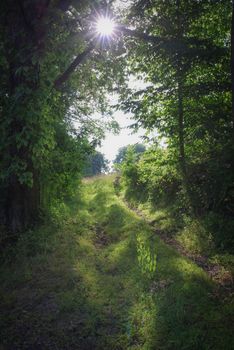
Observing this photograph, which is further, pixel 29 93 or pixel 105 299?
pixel 29 93

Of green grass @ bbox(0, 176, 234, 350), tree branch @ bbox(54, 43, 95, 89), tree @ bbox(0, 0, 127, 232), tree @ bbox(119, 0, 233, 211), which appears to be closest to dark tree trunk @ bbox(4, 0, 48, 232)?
tree @ bbox(0, 0, 127, 232)

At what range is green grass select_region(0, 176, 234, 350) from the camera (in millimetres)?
5000

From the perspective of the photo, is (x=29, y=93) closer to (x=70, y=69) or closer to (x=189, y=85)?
(x=70, y=69)

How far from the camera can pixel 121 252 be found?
8562 mm

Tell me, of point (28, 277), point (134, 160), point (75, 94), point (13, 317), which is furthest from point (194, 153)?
point (134, 160)

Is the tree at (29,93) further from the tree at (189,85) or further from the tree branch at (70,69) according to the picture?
the tree at (189,85)

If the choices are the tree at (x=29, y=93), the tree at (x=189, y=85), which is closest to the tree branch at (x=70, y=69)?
the tree at (x=29, y=93)

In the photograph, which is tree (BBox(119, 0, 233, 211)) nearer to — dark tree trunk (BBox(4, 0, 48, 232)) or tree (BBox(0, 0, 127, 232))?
tree (BBox(0, 0, 127, 232))

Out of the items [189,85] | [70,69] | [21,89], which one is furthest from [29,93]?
[189,85]

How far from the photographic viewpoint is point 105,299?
20.5 ft

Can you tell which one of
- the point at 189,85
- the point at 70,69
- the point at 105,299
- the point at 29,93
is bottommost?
the point at 105,299

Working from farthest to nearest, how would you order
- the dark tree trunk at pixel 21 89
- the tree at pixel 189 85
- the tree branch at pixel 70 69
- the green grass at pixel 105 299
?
the tree branch at pixel 70 69
the tree at pixel 189 85
the dark tree trunk at pixel 21 89
the green grass at pixel 105 299

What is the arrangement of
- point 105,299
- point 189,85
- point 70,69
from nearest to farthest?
point 105,299
point 189,85
point 70,69

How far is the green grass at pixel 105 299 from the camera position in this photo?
500 centimetres
